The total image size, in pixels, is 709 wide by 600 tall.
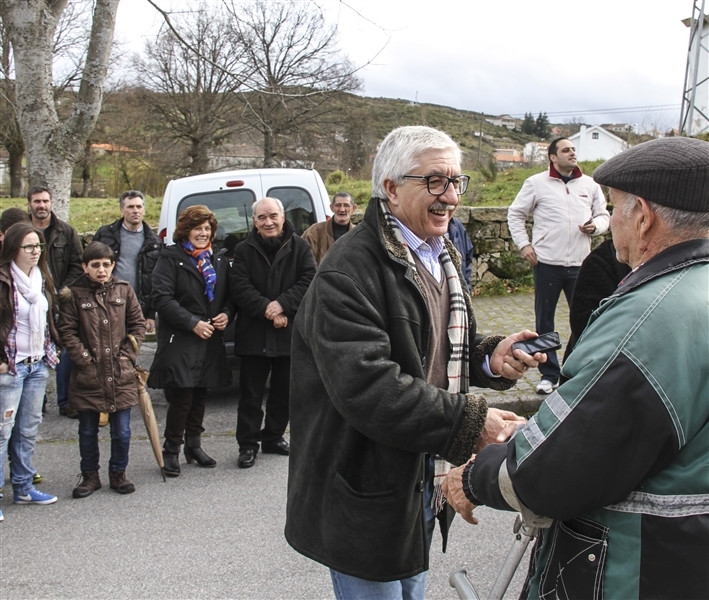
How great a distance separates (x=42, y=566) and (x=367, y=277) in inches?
111

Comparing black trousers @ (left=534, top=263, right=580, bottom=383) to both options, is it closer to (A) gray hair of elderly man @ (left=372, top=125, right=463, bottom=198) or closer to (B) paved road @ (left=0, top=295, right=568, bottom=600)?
(B) paved road @ (left=0, top=295, right=568, bottom=600)

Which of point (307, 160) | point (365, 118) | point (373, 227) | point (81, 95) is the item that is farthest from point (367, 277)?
point (365, 118)

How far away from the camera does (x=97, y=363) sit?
4.52m

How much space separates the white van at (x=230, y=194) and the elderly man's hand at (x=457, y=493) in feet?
17.6

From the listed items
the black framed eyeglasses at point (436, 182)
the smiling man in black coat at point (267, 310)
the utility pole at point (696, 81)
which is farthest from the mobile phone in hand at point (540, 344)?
the utility pole at point (696, 81)

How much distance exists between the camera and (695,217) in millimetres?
1532

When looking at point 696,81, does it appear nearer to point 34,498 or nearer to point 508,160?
point 508,160

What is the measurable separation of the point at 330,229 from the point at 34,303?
125 inches

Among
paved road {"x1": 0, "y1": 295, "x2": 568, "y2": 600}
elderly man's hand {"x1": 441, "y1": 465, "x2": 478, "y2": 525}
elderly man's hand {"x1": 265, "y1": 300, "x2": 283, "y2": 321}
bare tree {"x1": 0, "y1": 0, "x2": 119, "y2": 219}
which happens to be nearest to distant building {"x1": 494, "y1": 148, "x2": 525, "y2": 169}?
bare tree {"x1": 0, "y1": 0, "x2": 119, "y2": 219}

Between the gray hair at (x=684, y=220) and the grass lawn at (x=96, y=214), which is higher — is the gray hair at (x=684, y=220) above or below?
above

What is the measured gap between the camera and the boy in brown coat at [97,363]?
448 centimetres

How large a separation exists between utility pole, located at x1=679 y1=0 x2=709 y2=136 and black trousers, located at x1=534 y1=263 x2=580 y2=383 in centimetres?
1245

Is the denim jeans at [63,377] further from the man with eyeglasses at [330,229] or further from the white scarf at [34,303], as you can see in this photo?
the man with eyeglasses at [330,229]

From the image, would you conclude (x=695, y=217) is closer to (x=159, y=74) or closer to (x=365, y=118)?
(x=159, y=74)
